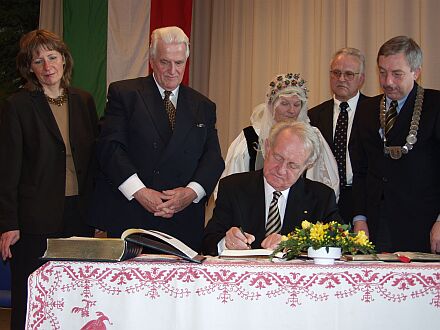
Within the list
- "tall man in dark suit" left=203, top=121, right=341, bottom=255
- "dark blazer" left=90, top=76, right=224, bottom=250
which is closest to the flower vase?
"tall man in dark suit" left=203, top=121, right=341, bottom=255

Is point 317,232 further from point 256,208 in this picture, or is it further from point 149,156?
point 149,156

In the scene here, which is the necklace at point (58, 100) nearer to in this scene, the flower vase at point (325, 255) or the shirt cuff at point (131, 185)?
the shirt cuff at point (131, 185)

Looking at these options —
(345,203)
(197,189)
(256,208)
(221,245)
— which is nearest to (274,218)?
(256,208)

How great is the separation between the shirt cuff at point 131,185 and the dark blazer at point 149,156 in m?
0.03

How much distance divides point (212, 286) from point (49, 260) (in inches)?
20.1

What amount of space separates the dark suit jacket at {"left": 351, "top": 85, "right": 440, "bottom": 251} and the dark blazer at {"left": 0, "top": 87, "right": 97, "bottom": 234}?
1.50m

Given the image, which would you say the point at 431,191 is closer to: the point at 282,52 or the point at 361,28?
the point at 361,28

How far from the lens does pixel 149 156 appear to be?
356 centimetres

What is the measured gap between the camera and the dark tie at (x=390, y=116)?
3.63 meters

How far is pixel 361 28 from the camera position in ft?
18.8

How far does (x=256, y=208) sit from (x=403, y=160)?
892mm

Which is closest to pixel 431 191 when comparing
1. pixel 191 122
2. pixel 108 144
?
pixel 191 122

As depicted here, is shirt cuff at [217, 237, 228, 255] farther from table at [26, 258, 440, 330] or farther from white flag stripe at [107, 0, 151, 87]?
white flag stripe at [107, 0, 151, 87]

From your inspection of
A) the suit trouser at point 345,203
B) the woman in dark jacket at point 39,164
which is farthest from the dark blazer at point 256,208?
the woman in dark jacket at point 39,164
